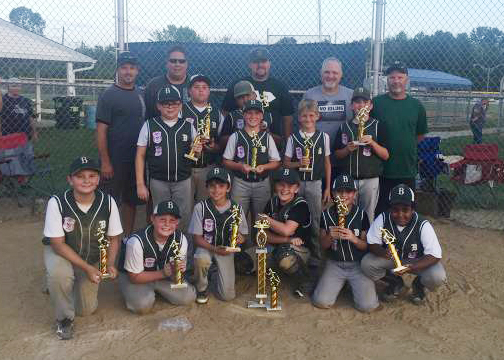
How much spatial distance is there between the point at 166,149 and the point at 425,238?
2.30m

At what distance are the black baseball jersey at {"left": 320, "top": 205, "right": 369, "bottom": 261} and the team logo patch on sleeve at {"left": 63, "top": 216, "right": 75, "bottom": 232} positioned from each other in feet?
6.55

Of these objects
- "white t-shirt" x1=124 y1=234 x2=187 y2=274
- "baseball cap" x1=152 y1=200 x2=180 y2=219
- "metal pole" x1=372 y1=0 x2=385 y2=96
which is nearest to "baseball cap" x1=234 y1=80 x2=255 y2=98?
"baseball cap" x1=152 y1=200 x2=180 y2=219

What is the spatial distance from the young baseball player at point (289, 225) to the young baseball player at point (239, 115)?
0.74 metres

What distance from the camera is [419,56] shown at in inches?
345

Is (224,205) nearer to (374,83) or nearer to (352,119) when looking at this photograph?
(352,119)

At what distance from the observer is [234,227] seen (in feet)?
13.7

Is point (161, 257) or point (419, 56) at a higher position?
point (419, 56)

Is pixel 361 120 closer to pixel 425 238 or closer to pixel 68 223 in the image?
pixel 425 238

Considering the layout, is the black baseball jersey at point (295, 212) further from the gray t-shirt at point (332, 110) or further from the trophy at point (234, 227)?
the gray t-shirt at point (332, 110)

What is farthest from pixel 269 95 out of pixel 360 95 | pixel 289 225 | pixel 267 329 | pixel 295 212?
pixel 267 329

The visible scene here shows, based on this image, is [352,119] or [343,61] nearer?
[352,119]

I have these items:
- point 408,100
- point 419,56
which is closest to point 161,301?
point 408,100

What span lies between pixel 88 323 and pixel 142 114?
2.12 m

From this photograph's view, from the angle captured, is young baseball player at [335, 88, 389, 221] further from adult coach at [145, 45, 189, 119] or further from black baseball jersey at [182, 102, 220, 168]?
adult coach at [145, 45, 189, 119]
